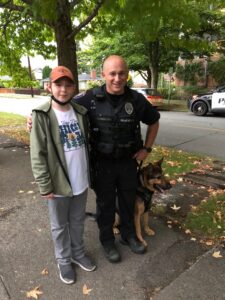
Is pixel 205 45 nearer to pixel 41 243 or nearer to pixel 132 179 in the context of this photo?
pixel 132 179

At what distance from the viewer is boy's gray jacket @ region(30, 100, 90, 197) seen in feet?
8.61

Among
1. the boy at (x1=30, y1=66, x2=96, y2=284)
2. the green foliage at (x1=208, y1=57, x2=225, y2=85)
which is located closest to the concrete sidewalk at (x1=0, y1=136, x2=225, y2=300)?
the boy at (x1=30, y1=66, x2=96, y2=284)

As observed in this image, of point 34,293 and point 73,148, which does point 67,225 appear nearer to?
point 34,293

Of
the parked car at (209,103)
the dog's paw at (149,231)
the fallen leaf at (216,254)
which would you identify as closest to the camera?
the fallen leaf at (216,254)

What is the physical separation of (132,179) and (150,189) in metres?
0.31

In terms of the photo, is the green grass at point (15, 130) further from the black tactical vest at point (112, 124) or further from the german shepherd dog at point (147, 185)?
the black tactical vest at point (112, 124)

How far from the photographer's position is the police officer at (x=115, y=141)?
294 centimetres

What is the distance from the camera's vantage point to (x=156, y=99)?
19344 millimetres

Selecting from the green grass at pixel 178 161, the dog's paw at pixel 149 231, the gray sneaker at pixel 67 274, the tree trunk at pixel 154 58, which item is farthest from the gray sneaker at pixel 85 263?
the tree trunk at pixel 154 58

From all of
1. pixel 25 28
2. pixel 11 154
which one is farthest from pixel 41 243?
pixel 25 28

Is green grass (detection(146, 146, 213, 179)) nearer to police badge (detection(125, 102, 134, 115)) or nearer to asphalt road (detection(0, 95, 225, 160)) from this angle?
asphalt road (detection(0, 95, 225, 160))

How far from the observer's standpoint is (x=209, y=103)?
52.0 feet

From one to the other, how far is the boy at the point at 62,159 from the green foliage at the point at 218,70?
26.5 m

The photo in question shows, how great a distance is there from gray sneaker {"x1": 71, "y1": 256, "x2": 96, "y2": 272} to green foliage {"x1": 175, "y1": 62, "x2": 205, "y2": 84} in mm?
28642
